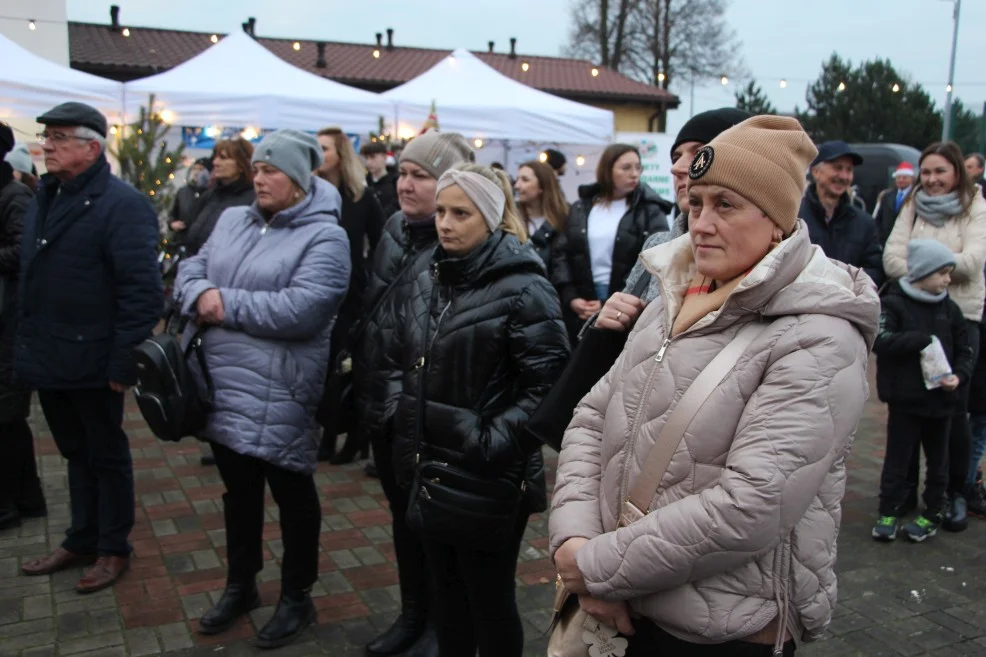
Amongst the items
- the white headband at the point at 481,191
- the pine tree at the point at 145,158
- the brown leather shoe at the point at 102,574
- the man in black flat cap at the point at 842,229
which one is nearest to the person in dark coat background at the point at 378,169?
the pine tree at the point at 145,158

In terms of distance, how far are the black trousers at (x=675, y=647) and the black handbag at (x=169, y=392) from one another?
209 cm

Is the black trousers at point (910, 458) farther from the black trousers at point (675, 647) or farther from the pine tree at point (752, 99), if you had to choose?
the pine tree at point (752, 99)

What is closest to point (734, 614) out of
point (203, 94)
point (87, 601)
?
point (87, 601)

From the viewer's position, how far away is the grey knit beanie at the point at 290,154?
3.56 m

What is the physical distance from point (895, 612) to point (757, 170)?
299 centimetres

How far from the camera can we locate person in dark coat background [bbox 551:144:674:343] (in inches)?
209

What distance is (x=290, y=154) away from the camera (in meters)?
3.60

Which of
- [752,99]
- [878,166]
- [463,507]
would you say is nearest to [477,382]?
[463,507]

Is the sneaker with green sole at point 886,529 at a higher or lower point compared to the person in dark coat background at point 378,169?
lower

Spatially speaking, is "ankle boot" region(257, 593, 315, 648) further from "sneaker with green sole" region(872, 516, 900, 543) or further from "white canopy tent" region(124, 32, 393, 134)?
"white canopy tent" region(124, 32, 393, 134)

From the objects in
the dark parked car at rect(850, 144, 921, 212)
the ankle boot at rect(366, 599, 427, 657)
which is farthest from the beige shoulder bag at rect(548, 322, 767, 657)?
the dark parked car at rect(850, 144, 921, 212)

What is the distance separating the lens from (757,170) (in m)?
1.84

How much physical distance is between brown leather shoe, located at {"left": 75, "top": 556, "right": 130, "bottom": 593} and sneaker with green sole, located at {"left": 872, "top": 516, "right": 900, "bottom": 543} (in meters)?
3.97

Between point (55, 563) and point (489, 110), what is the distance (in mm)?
8410
